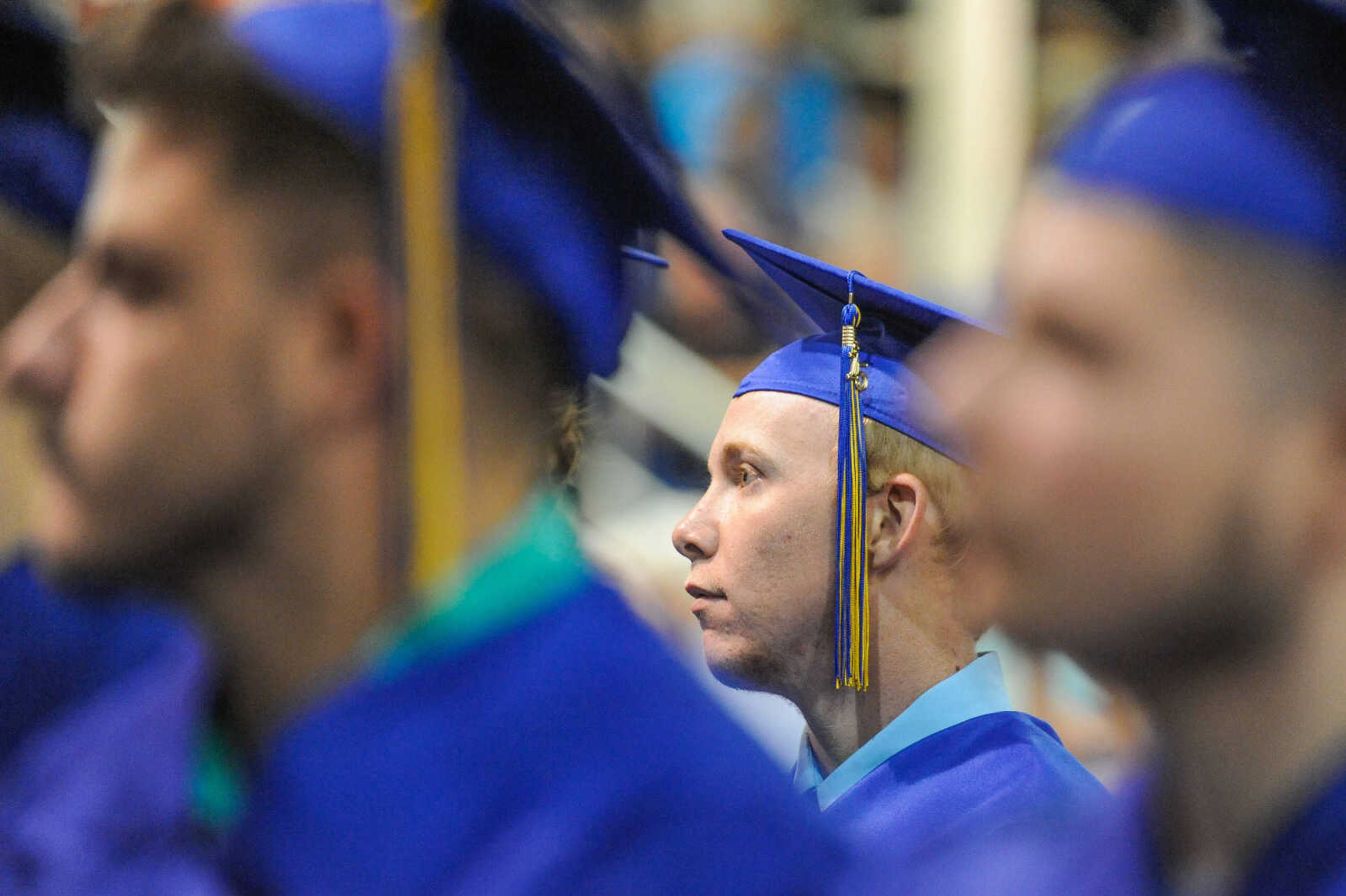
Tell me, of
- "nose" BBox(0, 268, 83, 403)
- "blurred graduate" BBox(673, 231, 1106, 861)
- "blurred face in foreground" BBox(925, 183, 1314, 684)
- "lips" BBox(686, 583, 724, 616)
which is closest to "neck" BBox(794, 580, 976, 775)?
"blurred graduate" BBox(673, 231, 1106, 861)

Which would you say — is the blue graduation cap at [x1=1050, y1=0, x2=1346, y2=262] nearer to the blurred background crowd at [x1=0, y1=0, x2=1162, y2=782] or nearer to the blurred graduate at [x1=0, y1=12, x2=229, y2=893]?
the blurred graduate at [x1=0, y1=12, x2=229, y2=893]

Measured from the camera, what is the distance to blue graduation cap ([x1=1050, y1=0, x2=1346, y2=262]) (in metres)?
1.05

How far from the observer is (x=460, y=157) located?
118 centimetres

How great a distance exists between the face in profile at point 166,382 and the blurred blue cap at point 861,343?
1.35 metres

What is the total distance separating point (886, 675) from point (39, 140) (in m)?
1.40

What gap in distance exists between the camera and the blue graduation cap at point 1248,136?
1047 mm

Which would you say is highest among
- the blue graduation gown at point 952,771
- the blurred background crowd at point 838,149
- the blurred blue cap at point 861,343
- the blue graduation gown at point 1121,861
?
the blue graduation gown at point 1121,861

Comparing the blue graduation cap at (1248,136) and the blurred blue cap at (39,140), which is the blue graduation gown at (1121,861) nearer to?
the blue graduation cap at (1248,136)

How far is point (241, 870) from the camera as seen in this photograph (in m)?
1.12

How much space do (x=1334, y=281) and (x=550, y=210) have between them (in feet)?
1.86

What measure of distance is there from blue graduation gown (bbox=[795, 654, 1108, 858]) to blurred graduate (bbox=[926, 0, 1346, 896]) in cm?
103

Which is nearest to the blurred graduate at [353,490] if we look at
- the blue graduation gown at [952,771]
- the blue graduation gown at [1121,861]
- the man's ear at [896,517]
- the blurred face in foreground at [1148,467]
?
the blue graduation gown at [1121,861]

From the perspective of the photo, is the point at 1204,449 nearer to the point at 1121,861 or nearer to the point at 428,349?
the point at 1121,861

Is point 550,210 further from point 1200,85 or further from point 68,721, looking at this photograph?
point 68,721
